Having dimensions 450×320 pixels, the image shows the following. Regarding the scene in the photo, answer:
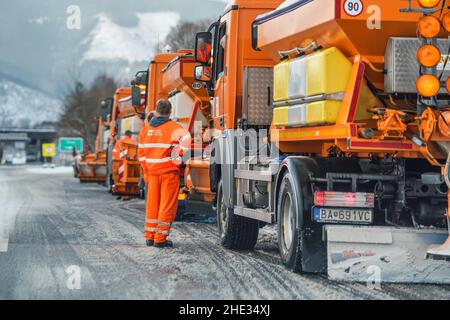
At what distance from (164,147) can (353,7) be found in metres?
4.18

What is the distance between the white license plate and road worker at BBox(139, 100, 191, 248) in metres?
3.39

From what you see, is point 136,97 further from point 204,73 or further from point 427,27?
point 427,27

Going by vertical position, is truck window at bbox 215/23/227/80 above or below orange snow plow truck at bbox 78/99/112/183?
above

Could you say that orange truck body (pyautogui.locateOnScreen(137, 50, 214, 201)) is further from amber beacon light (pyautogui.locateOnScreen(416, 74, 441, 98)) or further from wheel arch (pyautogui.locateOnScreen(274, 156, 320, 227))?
amber beacon light (pyautogui.locateOnScreen(416, 74, 441, 98))

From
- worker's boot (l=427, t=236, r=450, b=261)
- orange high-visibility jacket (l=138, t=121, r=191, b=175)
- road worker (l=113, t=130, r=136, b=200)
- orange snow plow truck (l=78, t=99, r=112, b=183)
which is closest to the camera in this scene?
worker's boot (l=427, t=236, r=450, b=261)

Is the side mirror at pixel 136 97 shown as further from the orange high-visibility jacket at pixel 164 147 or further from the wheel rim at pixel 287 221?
the wheel rim at pixel 287 221

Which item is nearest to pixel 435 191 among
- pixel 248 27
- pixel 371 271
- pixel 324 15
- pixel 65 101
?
pixel 371 271

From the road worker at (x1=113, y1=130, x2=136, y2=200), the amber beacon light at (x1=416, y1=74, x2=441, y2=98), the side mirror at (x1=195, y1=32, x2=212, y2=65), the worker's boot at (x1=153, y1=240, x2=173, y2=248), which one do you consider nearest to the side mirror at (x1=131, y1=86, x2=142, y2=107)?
the road worker at (x1=113, y1=130, x2=136, y2=200)

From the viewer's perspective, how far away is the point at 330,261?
7.94 meters

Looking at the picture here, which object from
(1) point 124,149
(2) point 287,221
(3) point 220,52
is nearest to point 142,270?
(2) point 287,221

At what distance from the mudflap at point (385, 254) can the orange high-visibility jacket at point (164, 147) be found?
375cm

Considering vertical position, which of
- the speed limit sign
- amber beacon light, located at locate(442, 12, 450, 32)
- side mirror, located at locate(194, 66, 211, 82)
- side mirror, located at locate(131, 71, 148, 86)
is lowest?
side mirror, located at locate(194, 66, 211, 82)

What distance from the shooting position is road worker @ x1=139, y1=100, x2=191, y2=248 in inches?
439

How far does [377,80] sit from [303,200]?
1291mm
